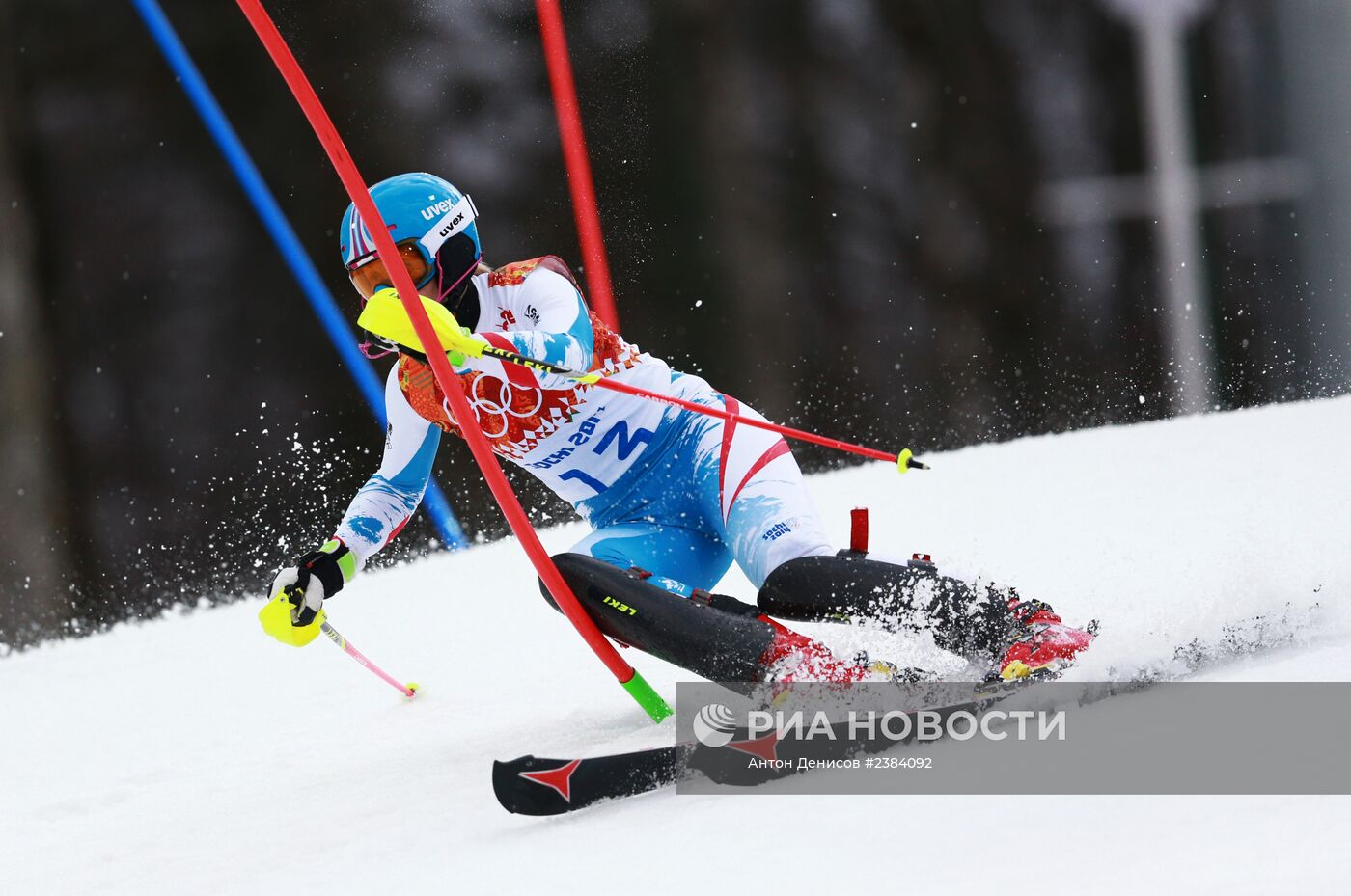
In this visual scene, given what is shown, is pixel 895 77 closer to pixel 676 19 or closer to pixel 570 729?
pixel 676 19

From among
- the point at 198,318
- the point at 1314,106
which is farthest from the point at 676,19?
the point at 1314,106

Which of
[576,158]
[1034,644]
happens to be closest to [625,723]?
[1034,644]

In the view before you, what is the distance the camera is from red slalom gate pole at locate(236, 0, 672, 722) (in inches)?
73.5

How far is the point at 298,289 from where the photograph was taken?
7.04 meters

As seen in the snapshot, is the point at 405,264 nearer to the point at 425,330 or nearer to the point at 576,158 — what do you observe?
the point at 425,330

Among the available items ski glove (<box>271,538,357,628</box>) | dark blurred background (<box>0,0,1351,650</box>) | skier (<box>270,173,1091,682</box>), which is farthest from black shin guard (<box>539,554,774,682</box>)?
dark blurred background (<box>0,0,1351,650</box>)

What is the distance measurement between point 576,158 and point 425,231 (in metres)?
4.67

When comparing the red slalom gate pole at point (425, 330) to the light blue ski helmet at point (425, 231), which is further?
the light blue ski helmet at point (425, 231)

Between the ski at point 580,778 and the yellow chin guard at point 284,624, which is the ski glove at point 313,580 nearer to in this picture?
the yellow chin guard at point 284,624

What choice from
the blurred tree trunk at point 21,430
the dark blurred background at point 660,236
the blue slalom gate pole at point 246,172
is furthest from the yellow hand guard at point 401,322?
the blurred tree trunk at point 21,430

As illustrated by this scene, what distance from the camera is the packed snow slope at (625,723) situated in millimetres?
1326

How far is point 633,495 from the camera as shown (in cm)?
229

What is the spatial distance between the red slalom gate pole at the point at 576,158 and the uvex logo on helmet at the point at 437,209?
394cm

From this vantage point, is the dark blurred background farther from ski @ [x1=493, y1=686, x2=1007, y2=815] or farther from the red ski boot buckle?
ski @ [x1=493, y1=686, x2=1007, y2=815]
